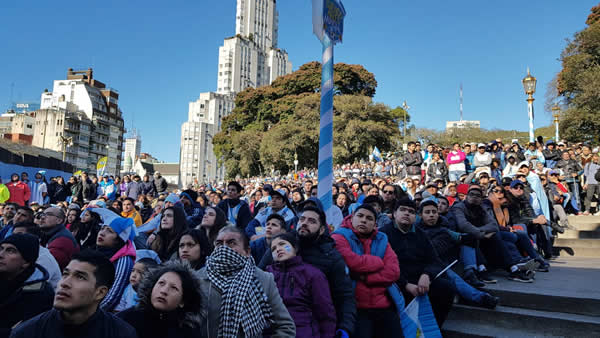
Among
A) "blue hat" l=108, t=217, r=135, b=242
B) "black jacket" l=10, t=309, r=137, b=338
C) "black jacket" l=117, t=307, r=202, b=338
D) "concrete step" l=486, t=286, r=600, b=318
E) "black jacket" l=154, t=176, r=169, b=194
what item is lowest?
"concrete step" l=486, t=286, r=600, b=318

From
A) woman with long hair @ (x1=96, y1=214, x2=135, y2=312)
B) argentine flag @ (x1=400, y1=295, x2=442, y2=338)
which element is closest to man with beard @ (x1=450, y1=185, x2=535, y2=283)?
argentine flag @ (x1=400, y1=295, x2=442, y2=338)

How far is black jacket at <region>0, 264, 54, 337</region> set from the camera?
7.76 ft

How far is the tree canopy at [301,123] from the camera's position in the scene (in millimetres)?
30031

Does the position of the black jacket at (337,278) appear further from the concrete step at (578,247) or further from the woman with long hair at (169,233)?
the concrete step at (578,247)

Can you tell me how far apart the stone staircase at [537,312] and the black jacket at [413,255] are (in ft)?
1.90

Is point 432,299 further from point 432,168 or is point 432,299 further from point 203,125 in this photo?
point 203,125

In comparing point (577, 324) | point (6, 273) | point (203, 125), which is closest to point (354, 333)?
point (577, 324)

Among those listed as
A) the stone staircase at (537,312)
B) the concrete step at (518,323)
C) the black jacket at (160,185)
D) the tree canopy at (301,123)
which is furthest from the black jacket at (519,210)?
the tree canopy at (301,123)

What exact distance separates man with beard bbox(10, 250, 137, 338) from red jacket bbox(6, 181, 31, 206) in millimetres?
11048

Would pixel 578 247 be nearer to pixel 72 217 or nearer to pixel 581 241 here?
pixel 581 241

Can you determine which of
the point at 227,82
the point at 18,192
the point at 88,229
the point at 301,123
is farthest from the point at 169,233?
the point at 227,82

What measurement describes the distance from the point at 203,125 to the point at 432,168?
97.8 meters

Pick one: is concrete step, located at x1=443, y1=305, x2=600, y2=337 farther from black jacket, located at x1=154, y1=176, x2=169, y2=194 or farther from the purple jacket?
black jacket, located at x1=154, y1=176, x2=169, y2=194

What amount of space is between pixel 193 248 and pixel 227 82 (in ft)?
349
